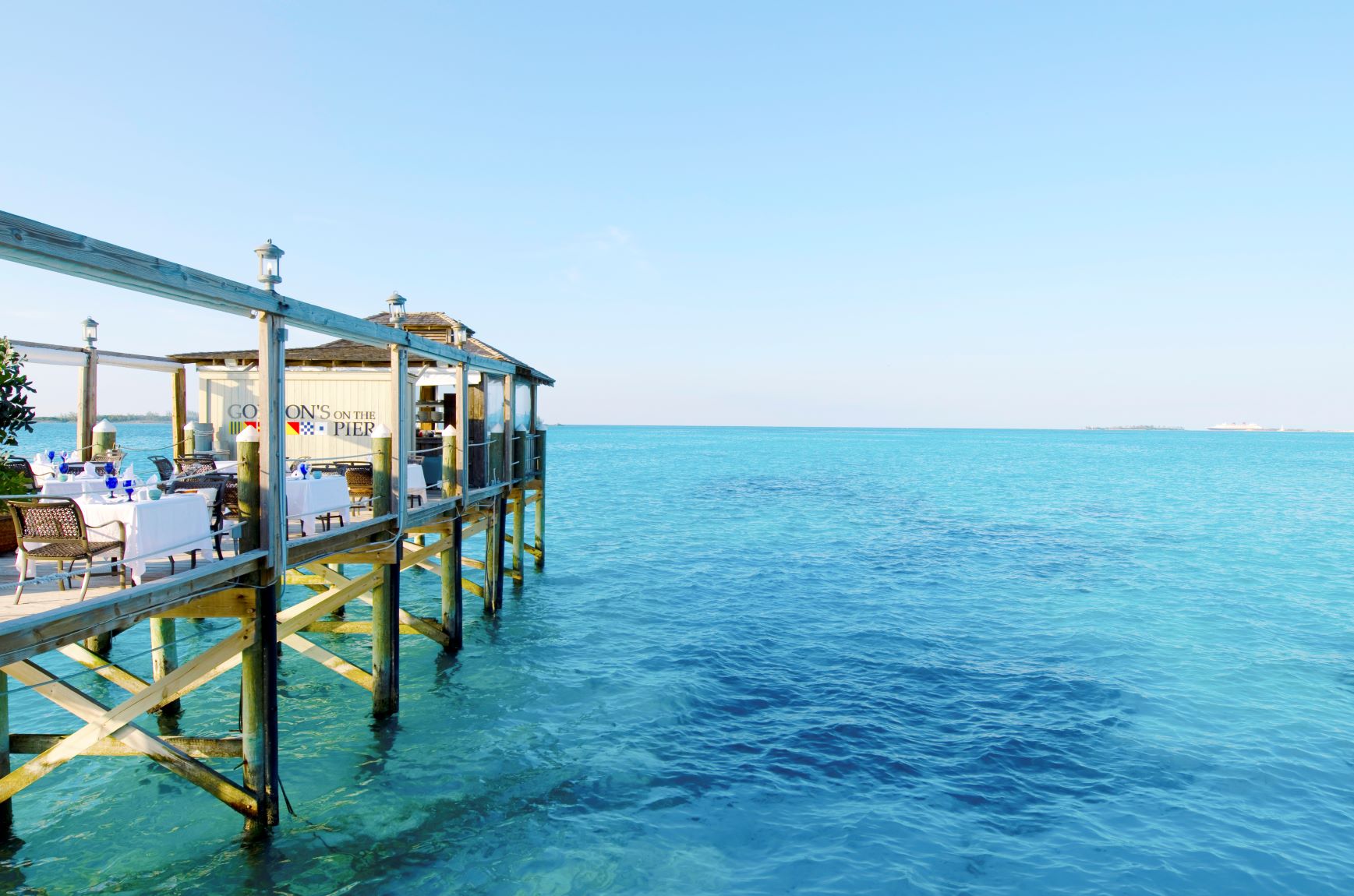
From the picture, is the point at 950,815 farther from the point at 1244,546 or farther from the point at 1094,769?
the point at 1244,546

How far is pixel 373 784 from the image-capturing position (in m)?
8.73

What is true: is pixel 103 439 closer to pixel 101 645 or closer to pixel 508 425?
pixel 101 645

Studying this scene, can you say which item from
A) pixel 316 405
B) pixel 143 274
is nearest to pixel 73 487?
pixel 143 274

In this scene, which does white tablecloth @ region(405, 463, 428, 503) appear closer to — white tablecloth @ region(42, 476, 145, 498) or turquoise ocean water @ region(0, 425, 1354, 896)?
turquoise ocean water @ region(0, 425, 1354, 896)

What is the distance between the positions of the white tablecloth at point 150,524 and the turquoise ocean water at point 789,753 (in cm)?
307

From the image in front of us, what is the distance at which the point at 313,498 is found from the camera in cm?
904

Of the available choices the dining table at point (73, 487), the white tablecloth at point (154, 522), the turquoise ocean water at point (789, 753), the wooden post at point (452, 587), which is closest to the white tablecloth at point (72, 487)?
the dining table at point (73, 487)

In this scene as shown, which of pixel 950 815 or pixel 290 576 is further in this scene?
pixel 290 576

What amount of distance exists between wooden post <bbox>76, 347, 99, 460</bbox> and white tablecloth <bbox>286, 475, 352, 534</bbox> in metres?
7.11

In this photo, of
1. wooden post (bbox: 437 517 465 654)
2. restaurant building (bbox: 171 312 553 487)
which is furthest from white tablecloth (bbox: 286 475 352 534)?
restaurant building (bbox: 171 312 553 487)

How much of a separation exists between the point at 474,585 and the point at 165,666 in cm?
646

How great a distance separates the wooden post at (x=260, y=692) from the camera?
6992mm

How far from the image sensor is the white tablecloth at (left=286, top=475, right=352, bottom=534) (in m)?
8.73

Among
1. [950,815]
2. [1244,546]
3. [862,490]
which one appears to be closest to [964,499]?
[862,490]
